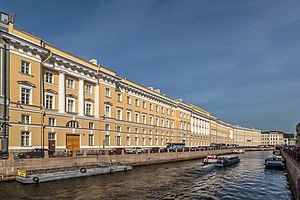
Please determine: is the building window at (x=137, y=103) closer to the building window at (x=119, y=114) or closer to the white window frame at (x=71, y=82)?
the building window at (x=119, y=114)

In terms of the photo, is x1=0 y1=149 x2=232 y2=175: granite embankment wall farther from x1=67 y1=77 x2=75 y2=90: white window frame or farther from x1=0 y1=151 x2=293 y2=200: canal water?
x1=67 y1=77 x2=75 y2=90: white window frame

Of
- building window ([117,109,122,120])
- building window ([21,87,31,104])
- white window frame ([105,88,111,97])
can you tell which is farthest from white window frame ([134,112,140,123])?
building window ([21,87,31,104])

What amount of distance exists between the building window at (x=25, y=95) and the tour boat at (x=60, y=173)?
975 cm

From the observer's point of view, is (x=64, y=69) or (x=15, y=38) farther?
(x=64, y=69)

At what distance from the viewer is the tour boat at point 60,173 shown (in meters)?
24.6

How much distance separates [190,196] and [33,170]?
15.7m

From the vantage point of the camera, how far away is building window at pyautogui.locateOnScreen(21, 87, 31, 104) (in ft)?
109

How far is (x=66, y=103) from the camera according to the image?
40.0 meters

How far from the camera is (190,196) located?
21.3 meters

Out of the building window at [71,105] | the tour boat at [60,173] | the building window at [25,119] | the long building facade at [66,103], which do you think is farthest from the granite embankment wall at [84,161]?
the building window at [71,105]

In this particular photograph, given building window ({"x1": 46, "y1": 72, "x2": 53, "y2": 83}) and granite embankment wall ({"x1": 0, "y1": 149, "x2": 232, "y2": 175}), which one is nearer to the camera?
granite embankment wall ({"x1": 0, "y1": 149, "x2": 232, "y2": 175})

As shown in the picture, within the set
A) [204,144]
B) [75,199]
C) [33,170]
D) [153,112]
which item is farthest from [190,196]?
[204,144]

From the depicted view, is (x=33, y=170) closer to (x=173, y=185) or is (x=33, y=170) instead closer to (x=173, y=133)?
(x=173, y=185)

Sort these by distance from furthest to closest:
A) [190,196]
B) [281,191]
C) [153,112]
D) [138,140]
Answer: [153,112], [138,140], [281,191], [190,196]
